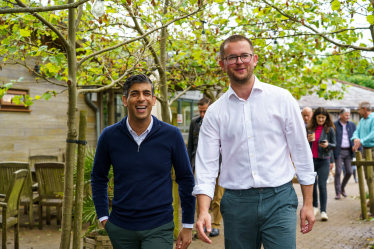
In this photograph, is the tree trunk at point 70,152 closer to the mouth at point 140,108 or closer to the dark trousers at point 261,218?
the mouth at point 140,108

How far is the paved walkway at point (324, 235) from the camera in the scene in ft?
20.6

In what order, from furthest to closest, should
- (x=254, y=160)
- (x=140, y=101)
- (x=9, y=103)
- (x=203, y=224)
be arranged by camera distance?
(x=9, y=103) → (x=140, y=101) → (x=254, y=160) → (x=203, y=224)

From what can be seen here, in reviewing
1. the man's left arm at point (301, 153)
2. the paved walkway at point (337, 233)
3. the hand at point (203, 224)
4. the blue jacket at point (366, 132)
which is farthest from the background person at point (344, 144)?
the hand at point (203, 224)

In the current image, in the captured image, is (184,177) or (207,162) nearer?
(207,162)

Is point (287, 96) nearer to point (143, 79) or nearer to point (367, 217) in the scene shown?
point (143, 79)

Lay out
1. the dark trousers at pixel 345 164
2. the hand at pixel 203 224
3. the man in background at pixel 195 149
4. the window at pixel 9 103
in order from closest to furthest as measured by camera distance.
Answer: the hand at pixel 203 224 → the man in background at pixel 195 149 → the dark trousers at pixel 345 164 → the window at pixel 9 103

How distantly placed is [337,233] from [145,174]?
5319 millimetres

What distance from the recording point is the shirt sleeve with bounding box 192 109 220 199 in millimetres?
2750

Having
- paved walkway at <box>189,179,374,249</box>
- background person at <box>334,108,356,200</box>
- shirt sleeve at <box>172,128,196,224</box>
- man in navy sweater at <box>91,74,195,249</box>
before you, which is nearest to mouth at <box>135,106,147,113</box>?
man in navy sweater at <box>91,74,195,249</box>

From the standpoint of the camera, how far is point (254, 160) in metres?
2.71

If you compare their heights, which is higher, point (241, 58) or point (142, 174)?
point (241, 58)

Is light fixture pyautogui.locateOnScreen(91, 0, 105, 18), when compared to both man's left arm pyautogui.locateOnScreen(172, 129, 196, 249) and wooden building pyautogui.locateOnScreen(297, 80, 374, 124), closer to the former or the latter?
man's left arm pyautogui.locateOnScreen(172, 129, 196, 249)

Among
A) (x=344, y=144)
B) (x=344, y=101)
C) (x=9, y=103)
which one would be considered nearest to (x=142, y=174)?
(x=344, y=144)

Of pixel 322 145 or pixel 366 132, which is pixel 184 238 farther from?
pixel 366 132
